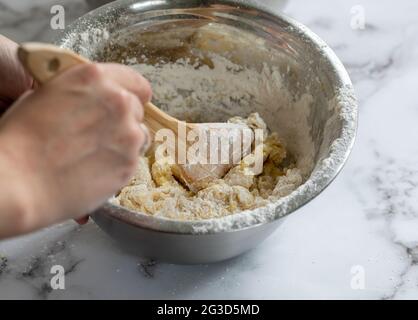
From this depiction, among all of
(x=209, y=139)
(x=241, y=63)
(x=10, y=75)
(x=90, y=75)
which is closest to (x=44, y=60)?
(x=90, y=75)

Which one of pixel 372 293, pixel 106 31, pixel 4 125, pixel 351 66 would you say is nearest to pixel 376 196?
pixel 372 293

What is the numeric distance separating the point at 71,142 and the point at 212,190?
383 mm

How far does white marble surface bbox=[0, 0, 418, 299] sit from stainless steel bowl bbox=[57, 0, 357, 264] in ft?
0.23

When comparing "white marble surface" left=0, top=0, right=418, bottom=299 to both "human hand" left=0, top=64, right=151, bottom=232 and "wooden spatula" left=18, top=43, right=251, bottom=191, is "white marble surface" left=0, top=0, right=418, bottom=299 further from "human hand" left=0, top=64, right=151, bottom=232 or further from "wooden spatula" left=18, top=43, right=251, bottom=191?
"human hand" left=0, top=64, right=151, bottom=232

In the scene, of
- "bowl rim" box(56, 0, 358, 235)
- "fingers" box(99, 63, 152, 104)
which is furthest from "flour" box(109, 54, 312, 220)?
"fingers" box(99, 63, 152, 104)

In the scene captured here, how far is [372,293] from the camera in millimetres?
926

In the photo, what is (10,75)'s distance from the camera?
89 cm

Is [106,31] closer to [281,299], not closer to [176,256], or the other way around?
[176,256]

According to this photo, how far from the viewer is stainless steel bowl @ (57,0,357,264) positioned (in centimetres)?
79

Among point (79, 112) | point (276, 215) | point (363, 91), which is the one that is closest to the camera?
point (79, 112)

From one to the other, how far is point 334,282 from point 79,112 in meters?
0.50

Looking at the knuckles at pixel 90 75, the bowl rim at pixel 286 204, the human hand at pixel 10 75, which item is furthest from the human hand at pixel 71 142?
the human hand at pixel 10 75

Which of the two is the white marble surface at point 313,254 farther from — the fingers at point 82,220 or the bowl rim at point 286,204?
Result: the bowl rim at point 286,204

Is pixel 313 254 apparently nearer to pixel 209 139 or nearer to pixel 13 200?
pixel 209 139
